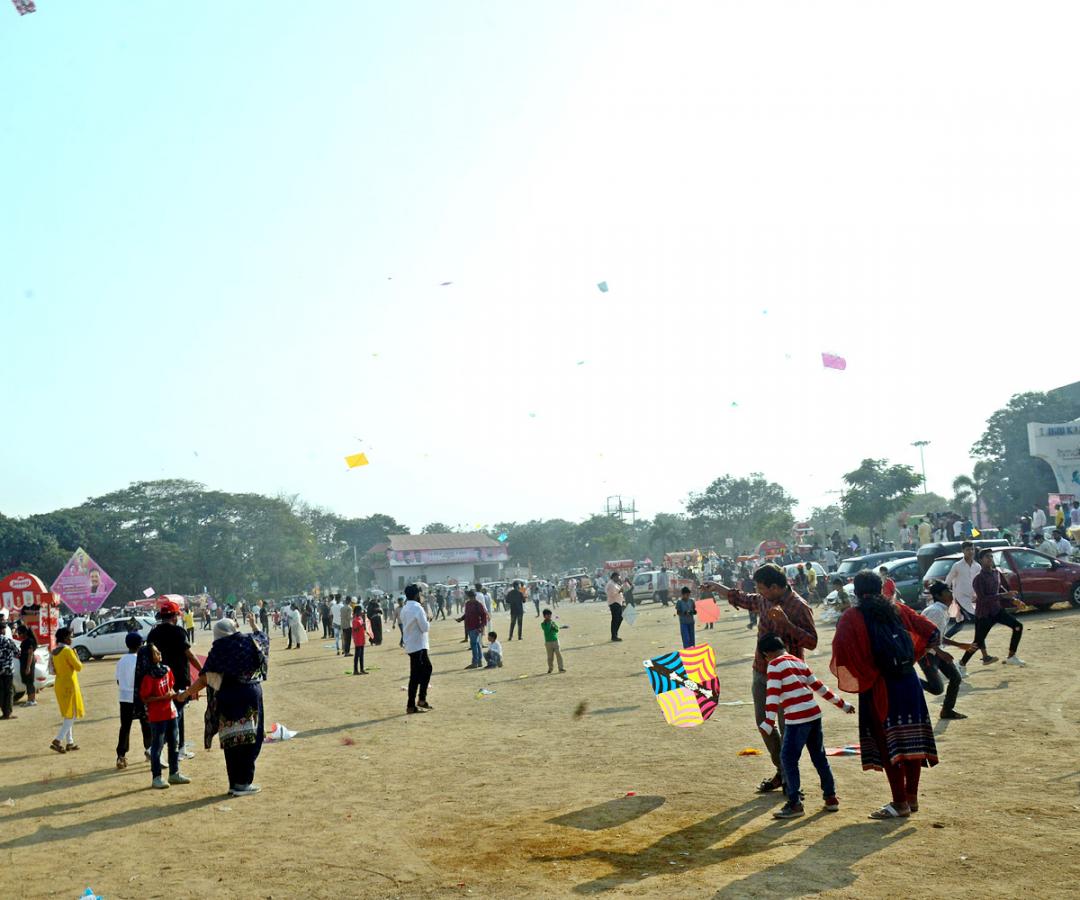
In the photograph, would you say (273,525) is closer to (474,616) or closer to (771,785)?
(474,616)

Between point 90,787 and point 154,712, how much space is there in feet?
4.40

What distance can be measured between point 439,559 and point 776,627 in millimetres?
100787

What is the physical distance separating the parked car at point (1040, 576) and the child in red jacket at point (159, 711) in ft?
53.4

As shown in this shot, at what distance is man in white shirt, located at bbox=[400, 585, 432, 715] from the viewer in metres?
14.1

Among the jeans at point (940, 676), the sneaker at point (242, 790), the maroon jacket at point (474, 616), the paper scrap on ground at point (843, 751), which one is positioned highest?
the maroon jacket at point (474, 616)

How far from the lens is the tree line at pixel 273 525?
6838 cm

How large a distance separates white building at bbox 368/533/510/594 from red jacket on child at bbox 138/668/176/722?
9422cm

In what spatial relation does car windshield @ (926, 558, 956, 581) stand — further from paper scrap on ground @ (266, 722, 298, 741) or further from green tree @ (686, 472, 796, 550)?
green tree @ (686, 472, 796, 550)

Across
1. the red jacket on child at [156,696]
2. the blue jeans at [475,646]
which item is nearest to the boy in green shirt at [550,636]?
the blue jeans at [475,646]

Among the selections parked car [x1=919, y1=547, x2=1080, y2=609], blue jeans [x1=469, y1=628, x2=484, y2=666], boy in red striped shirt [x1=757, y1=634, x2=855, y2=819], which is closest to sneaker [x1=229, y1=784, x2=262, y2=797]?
boy in red striped shirt [x1=757, y1=634, x2=855, y2=819]

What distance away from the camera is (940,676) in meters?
10.2

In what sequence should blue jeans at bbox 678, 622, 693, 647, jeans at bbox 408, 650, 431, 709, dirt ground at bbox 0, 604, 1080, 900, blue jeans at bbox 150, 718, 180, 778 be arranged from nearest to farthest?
dirt ground at bbox 0, 604, 1080, 900
blue jeans at bbox 150, 718, 180, 778
jeans at bbox 408, 650, 431, 709
blue jeans at bbox 678, 622, 693, 647

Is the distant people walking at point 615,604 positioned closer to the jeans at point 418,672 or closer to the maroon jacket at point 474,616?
the maroon jacket at point 474,616

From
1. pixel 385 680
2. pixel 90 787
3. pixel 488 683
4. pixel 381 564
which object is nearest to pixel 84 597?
pixel 385 680
